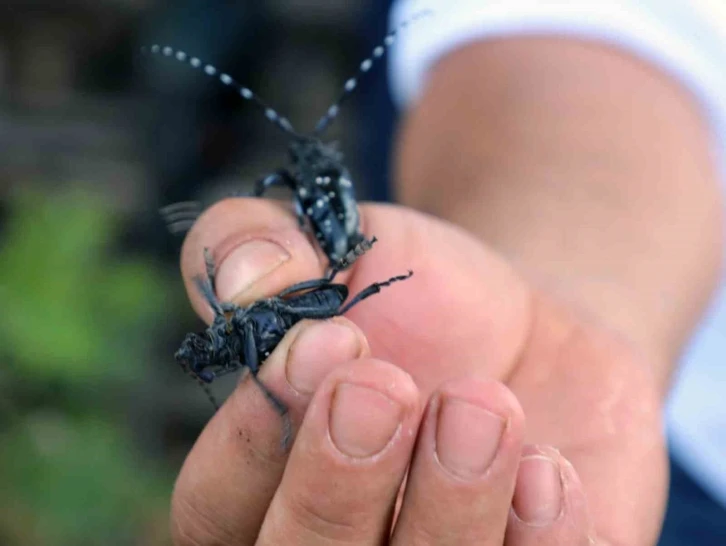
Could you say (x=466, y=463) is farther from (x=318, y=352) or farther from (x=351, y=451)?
(x=318, y=352)

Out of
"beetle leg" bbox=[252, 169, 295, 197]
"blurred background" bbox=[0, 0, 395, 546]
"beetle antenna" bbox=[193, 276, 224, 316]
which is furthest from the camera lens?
"blurred background" bbox=[0, 0, 395, 546]

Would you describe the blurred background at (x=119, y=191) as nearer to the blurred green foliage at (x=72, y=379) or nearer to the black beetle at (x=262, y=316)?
the blurred green foliage at (x=72, y=379)

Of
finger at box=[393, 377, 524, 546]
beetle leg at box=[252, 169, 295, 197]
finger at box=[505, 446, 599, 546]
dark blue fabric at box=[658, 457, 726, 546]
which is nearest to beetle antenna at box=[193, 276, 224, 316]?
beetle leg at box=[252, 169, 295, 197]

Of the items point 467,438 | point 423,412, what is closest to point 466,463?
point 467,438

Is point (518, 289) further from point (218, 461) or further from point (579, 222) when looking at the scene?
point (218, 461)

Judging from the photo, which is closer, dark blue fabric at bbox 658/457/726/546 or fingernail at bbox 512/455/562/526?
fingernail at bbox 512/455/562/526

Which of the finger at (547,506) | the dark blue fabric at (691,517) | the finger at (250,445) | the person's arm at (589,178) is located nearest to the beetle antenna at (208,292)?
the finger at (250,445)

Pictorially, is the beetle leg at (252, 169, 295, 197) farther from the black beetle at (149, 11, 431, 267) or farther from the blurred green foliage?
the blurred green foliage

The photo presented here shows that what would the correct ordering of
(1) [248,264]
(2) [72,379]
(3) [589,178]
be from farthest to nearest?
1. (2) [72,379]
2. (3) [589,178]
3. (1) [248,264]
